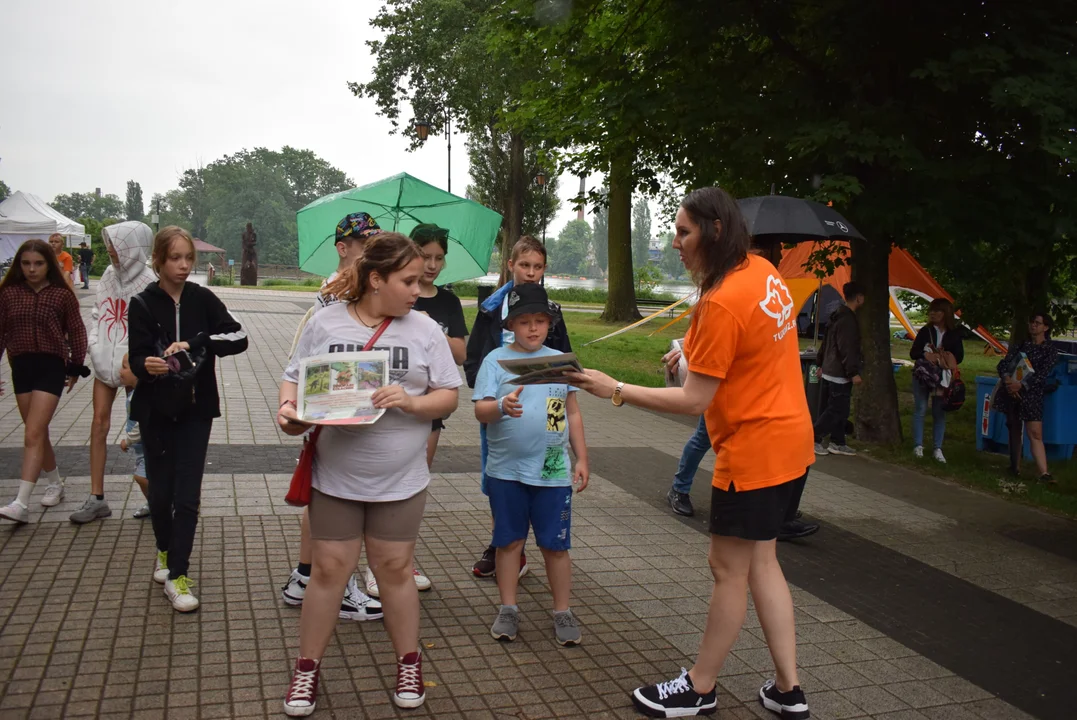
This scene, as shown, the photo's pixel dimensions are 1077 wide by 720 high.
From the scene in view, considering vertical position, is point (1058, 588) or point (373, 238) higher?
point (373, 238)

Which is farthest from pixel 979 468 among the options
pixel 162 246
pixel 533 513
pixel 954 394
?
pixel 162 246

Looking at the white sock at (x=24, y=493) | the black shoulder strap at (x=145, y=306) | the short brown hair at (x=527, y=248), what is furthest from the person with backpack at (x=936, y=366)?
the white sock at (x=24, y=493)

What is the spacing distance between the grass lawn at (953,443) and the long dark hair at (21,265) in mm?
6570

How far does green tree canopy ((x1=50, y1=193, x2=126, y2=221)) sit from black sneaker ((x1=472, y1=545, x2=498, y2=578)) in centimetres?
15719

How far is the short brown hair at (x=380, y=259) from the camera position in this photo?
3350 millimetres

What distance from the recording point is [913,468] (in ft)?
30.8

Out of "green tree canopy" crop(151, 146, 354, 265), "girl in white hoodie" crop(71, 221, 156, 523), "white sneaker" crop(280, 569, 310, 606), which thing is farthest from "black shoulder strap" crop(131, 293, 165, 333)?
"green tree canopy" crop(151, 146, 354, 265)

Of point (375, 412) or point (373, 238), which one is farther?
point (373, 238)

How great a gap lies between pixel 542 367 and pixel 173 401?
193cm

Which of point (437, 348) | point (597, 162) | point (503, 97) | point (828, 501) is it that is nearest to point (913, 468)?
point (828, 501)

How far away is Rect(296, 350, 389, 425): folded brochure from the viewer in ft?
10.4

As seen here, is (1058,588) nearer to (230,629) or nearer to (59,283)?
(230,629)

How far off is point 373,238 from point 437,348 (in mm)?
458

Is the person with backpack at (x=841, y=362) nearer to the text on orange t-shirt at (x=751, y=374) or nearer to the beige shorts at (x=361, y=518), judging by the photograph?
the text on orange t-shirt at (x=751, y=374)
